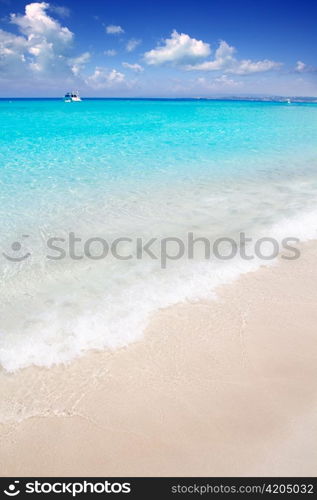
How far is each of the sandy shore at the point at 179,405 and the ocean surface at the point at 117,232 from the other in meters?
0.42

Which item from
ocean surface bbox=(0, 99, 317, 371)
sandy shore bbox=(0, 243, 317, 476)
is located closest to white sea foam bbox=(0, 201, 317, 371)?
ocean surface bbox=(0, 99, 317, 371)

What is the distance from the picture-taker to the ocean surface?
156 inches

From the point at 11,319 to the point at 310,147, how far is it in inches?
750

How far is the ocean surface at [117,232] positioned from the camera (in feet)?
13.0

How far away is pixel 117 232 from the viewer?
6.61m

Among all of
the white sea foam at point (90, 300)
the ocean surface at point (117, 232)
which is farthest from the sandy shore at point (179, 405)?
the ocean surface at point (117, 232)

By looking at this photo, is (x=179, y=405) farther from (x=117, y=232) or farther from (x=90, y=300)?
(x=117, y=232)

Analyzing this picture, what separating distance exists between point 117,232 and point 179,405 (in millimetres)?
4219

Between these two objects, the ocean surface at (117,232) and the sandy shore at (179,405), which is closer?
the sandy shore at (179,405)

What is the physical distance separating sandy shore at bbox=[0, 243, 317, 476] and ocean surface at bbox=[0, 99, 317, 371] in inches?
16.4

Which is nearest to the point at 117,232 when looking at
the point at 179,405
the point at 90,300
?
the point at 90,300

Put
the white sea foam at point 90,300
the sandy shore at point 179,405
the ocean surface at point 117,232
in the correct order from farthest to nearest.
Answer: the ocean surface at point 117,232
the white sea foam at point 90,300
the sandy shore at point 179,405

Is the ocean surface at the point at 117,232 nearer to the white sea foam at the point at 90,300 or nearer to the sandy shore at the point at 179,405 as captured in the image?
the white sea foam at the point at 90,300
